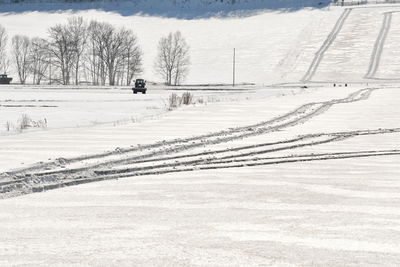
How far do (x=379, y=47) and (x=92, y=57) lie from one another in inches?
2037

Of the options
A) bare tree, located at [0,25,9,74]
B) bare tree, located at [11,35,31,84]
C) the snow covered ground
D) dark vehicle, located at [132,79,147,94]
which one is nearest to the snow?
bare tree, located at [11,35,31,84]

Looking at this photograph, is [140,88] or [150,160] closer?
[150,160]

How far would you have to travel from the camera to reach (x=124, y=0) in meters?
160

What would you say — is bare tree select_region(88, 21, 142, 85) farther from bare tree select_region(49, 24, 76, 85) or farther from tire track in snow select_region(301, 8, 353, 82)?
tire track in snow select_region(301, 8, 353, 82)

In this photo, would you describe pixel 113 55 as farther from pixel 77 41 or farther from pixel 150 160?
pixel 150 160

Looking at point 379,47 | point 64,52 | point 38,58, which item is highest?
point 379,47

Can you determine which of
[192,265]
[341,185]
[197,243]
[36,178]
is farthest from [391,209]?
[36,178]

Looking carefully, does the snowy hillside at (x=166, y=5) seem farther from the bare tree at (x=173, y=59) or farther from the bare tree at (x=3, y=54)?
the bare tree at (x=3, y=54)

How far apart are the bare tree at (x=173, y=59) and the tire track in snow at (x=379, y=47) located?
29.2 m

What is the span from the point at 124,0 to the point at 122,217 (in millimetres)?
157871

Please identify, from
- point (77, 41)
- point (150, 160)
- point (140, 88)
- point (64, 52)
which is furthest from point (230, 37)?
point (150, 160)

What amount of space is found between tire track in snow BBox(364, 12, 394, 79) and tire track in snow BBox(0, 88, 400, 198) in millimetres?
76852

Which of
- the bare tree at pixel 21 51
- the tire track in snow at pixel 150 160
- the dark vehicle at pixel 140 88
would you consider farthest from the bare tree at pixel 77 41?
the tire track in snow at pixel 150 160

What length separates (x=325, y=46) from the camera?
108812 mm
